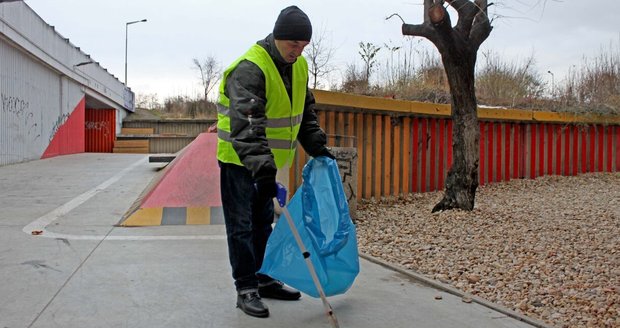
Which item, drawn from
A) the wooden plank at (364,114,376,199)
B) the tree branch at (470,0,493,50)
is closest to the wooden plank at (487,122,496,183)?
the wooden plank at (364,114,376,199)

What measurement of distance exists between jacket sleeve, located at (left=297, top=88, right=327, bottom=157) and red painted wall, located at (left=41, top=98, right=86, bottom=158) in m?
16.3

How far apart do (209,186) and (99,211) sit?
1.37 m

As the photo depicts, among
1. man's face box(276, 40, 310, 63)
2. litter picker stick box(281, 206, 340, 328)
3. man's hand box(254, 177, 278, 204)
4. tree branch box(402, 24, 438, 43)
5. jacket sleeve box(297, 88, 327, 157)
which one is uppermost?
tree branch box(402, 24, 438, 43)

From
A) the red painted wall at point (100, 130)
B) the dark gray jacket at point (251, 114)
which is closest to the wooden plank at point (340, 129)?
the dark gray jacket at point (251, 114)

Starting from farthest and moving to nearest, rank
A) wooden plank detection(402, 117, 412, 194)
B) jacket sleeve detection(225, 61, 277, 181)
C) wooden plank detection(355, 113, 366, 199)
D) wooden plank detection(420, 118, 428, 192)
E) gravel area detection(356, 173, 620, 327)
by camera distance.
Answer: wooden plank detection(420, 118, 428, 192)
wooden plank detection(402, 117, 412, 194)
wooden plank detection(355, 113, 366, 199)
gravel area detection(356, 173, 620, 327)
jacket sleeve detection(225, 61, 277, 181)

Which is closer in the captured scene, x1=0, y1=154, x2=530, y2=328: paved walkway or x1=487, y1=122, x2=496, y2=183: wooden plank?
x1=0, y1=154, x2=530, y2=328: paved walkway

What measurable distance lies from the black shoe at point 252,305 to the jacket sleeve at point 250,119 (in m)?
0.75

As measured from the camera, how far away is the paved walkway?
3338 mm

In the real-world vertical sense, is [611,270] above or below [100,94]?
below

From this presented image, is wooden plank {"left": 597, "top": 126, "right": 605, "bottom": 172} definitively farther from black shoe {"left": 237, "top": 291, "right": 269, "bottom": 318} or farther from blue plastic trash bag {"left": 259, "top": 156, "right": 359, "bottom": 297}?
black shoe {"left": 237, "top": 291, "right": 269, "bottom": 318}

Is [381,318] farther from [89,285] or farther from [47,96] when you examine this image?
[47,96]

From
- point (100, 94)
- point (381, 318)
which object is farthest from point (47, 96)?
point (381, 318)

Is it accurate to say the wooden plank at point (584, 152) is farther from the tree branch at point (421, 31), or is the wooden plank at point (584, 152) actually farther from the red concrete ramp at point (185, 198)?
the red concrete ramp at point (185, 198)

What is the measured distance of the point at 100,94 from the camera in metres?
27.6
